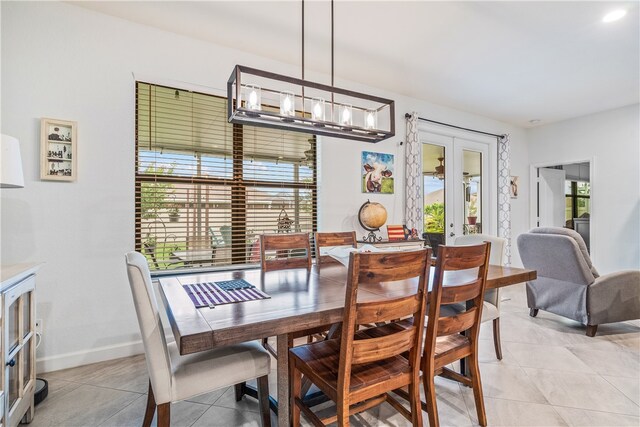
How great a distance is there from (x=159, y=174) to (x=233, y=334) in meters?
2.18

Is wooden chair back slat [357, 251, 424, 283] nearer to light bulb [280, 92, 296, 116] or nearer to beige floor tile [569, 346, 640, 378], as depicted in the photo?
light bulb [280, 92, 296, 116]

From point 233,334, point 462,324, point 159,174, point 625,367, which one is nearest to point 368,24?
point 159,174

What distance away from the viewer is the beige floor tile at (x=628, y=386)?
204cm

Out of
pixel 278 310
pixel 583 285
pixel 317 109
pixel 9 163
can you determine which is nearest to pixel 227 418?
pixel 278 310

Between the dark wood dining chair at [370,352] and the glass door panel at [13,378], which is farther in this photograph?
the glass door panel at [13,378]

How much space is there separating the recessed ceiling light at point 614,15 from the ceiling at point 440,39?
41 mm

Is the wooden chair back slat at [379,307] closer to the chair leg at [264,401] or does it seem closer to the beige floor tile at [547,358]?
the chair leg at [264,401]

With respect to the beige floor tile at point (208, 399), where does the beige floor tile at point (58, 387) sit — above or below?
above

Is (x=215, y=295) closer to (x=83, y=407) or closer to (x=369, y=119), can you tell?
(x=83, y=407)

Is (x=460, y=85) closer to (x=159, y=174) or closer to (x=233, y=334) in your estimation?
(x=159, y=174)

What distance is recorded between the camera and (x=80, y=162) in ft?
8.16

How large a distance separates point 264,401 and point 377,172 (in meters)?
2.97

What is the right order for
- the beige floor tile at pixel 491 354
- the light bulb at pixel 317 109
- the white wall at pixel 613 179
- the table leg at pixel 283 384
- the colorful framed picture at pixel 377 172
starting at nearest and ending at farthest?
the table leg at pixel 283 384
the light bulb at pixel 317 109
the beige floor tile at pixel 491 354
the colorful framed picture at pixel 377 172
the white wall at pixel 613 179

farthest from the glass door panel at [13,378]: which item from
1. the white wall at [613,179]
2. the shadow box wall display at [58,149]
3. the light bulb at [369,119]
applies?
the white wall at [613,179]
